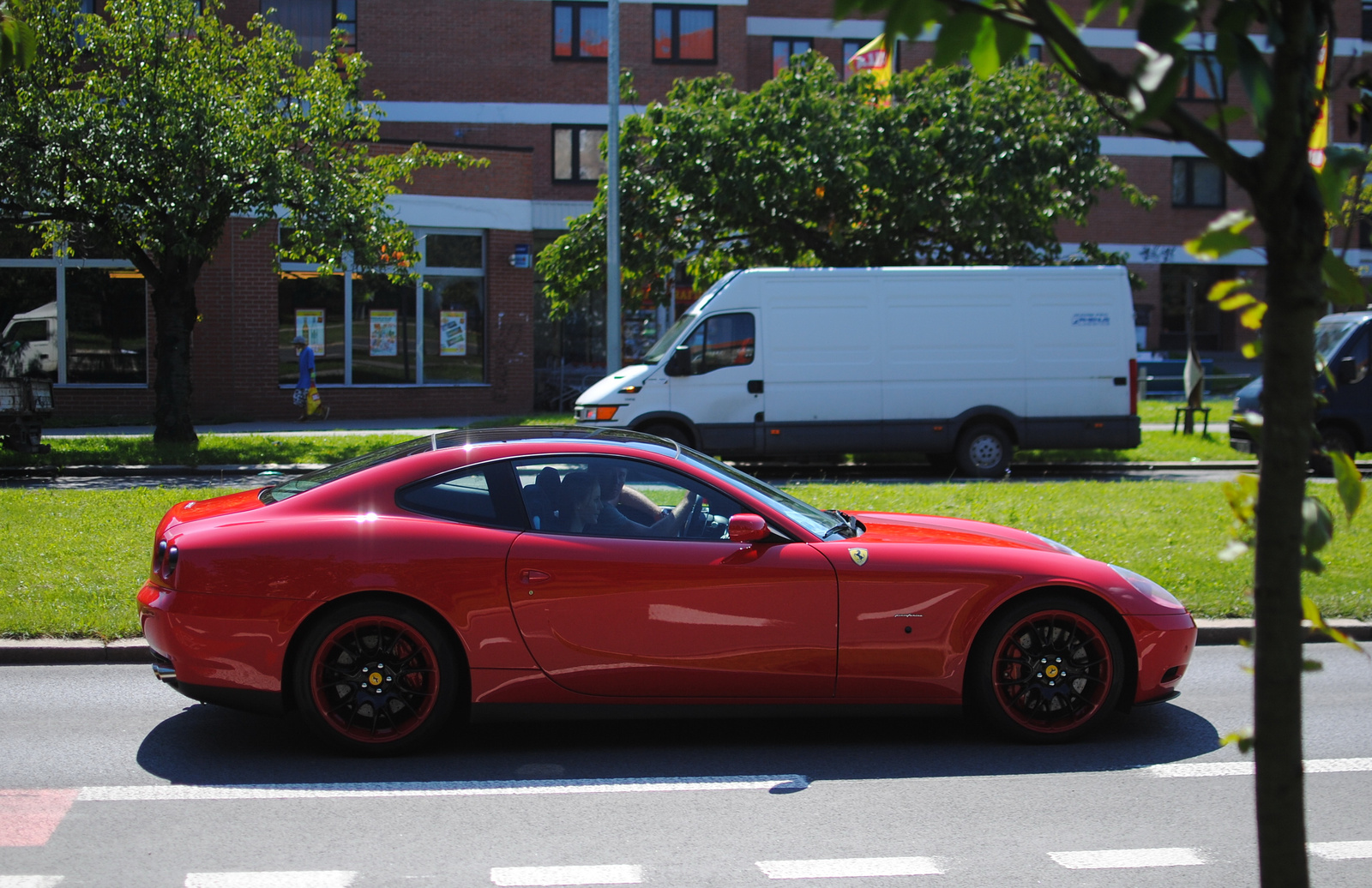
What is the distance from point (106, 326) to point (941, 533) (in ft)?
73.1

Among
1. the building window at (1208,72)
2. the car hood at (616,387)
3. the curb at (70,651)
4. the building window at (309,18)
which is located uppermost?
the building window at (309,18)

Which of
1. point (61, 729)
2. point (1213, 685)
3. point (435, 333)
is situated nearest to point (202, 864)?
point (61, 729)

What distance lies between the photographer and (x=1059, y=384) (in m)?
15.5

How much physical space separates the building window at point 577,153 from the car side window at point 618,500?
2562 cm

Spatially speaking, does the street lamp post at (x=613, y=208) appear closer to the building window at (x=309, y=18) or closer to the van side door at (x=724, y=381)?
the van side door at (x=724, y=381)

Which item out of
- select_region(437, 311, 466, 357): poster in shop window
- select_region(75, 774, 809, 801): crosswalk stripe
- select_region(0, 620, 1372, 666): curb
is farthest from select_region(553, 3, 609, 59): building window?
select_region(75, 774, 809, 801): crosswalk stripe

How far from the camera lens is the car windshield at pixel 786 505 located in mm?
5367

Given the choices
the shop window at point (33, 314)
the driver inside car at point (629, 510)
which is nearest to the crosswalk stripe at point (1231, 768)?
the driver inside car at point (629, 510)

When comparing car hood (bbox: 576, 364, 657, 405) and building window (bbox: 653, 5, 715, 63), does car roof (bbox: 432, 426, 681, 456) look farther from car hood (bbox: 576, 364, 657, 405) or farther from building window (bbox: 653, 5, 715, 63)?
building window (bbox: 653, 5, 715, 63)

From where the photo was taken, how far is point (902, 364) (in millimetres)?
15375

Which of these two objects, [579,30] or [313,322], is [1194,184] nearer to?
[579,30]

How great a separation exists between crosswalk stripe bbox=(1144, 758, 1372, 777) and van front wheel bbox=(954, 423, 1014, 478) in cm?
1038

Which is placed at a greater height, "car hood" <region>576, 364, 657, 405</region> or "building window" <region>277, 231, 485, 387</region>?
"building window" <region>277, 231, 485, 387</region>

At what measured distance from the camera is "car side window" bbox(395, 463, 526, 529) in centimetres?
514
